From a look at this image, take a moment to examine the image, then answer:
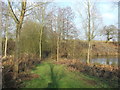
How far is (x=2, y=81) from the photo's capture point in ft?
18.2

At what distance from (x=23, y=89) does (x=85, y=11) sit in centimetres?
1203

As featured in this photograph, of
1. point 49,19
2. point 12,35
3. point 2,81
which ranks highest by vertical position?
point 49,19

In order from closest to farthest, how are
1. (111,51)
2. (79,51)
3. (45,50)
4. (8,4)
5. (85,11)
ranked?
(8,4) < (85,11) < (45,50) < (79,51) < (111,51)

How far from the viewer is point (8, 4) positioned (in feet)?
24.4

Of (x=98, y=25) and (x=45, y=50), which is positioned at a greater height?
(x=98, y=25)

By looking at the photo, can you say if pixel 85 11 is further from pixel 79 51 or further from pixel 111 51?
pixel 111 51

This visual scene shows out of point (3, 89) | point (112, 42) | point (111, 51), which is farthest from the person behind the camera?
point (112, 42)

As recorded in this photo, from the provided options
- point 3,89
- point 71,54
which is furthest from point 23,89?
→ point 71,54

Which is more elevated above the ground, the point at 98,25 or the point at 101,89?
the point at 98,25

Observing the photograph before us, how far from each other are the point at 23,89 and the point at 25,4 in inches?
182

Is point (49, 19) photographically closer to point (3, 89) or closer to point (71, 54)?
point (71, 54)

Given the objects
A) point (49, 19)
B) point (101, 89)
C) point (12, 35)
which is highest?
point (49, 19)

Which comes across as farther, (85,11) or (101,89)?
(85,11)

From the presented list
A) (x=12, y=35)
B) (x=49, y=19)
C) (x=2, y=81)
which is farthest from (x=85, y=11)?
(x=2, y=81)
